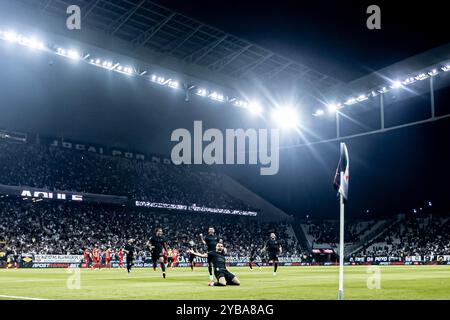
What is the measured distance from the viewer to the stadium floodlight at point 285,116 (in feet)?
194

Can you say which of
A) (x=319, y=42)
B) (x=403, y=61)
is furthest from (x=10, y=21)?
(x=403, y=61)

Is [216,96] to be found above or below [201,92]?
below

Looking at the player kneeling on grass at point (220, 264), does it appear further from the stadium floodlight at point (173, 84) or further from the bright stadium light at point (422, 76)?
the bright stadium light at point (422, 76)

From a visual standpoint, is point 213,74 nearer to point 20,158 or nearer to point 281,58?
point 281,58

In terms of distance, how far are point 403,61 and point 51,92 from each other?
32.9m

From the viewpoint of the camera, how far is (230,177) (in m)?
75.3

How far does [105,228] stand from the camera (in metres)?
56.5

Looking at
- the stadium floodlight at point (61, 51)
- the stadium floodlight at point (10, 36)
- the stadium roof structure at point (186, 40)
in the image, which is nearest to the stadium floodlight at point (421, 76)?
the stadium roof structure at point (186, 40)

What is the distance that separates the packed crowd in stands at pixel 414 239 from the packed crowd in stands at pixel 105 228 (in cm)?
1112

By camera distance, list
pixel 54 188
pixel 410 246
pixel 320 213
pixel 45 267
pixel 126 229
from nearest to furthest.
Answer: pixel 45 267 < pixel 54 188 < pixel 126 229 < pixel 410 246 < pixel 320 213

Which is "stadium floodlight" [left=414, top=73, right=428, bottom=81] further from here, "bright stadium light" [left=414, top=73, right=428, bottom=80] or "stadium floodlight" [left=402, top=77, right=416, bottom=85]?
"stadium floodlight" [left=402, top=77, right=416, bottom=85]

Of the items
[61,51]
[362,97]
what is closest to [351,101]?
[362,97]

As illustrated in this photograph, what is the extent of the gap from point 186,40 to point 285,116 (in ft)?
59.4

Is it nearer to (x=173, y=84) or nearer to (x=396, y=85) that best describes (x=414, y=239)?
(x=396, y=85)
